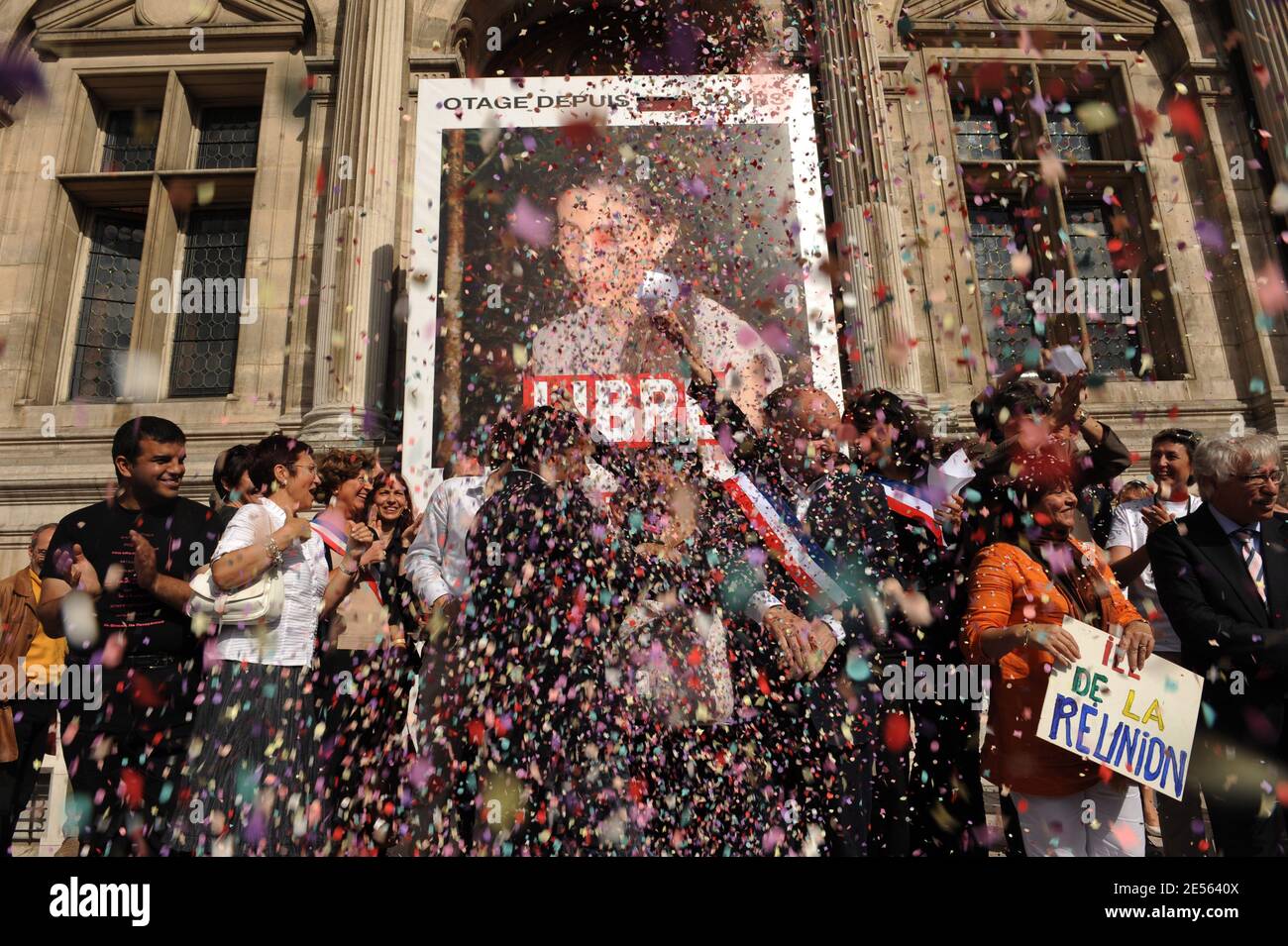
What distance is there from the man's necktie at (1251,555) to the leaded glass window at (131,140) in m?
10.8

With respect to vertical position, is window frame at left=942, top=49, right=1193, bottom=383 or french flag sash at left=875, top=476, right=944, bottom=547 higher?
window frame at left=942, top=49, right=1193, bottom=383

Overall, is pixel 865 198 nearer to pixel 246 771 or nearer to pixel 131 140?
pixel 246 771

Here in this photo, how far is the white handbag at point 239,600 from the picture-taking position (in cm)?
304

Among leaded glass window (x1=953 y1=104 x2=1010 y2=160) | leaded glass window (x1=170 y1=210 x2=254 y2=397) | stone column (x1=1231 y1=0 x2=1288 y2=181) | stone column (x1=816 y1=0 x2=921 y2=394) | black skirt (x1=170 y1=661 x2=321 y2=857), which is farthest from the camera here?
leaded glass window (x1=953 y1=104 x2=1010 y2=160)

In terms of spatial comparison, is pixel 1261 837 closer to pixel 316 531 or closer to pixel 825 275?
pixel 316 531

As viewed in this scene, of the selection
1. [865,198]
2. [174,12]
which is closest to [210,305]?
[174,12]

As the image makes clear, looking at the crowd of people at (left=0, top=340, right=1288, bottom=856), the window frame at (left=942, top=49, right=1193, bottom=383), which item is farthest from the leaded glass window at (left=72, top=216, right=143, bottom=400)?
the window frame at (left=942, top=49, right=1193, bottom=383)

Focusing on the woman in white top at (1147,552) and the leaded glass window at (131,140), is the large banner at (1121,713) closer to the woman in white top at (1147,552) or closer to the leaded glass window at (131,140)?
A: the woman in white top at (1147,552)

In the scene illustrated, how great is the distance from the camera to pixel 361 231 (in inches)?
297

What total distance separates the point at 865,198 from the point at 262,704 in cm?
684

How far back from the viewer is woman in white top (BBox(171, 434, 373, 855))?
2971 millimetres

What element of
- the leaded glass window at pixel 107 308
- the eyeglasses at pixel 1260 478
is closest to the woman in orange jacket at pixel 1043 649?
the eyeglasses at pixel 1260 478

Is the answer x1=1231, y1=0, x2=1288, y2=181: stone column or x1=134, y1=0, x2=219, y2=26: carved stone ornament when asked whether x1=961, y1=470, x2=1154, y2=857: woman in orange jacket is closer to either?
x1=1231, y1=0, x2=1288, y2=181: stone column

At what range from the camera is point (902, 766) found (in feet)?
9.63
